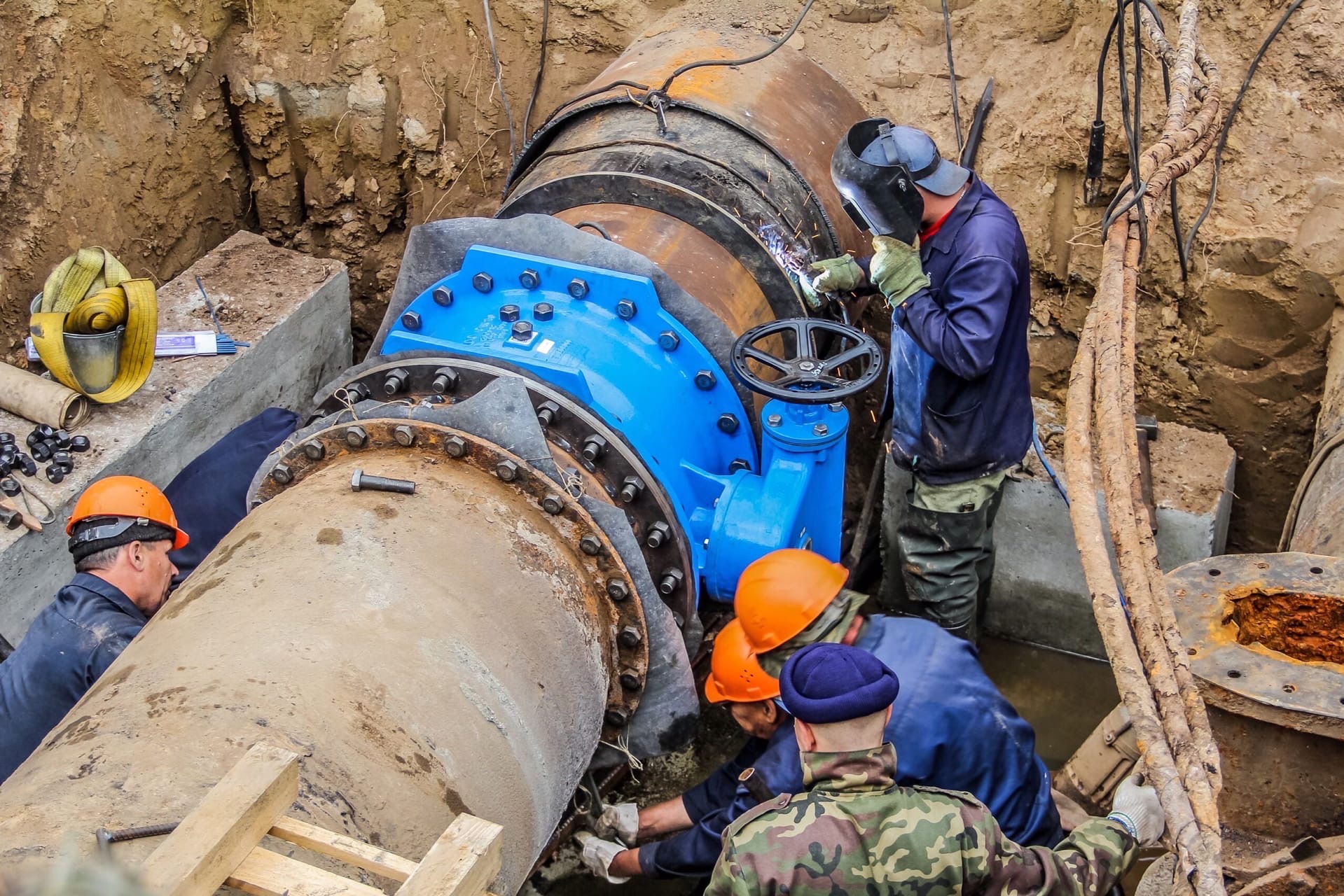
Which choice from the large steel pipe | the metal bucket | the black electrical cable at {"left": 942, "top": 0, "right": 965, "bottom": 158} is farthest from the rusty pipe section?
the metal bucket

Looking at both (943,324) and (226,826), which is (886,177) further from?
(226,826)

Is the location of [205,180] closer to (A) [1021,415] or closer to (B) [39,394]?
(B) [39,394]

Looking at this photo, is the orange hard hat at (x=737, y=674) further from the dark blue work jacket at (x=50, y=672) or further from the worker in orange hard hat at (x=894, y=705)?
the dark blue work jacket at (x=50, y=672)

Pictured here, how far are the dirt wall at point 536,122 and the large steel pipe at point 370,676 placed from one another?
2.58 m

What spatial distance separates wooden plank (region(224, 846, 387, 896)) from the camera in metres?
1.69

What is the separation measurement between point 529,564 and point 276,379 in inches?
108

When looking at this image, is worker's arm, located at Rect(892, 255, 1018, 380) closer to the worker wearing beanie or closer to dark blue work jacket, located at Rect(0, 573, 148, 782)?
the worker wearing beanie

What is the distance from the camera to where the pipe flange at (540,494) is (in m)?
2.81

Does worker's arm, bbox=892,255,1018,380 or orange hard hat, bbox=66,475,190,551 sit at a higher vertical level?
worker's arm, bbox=892,255,1018,380

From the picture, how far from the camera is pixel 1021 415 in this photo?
393cm

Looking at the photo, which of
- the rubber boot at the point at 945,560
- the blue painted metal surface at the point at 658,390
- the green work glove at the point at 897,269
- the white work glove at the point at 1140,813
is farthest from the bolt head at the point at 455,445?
the rubber boot at the point at 945,560

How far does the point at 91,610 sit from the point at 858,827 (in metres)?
2.08

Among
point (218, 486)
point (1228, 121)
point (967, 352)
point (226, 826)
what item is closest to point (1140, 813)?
point (967, 352)

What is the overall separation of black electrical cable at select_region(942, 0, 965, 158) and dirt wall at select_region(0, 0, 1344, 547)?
4cm
